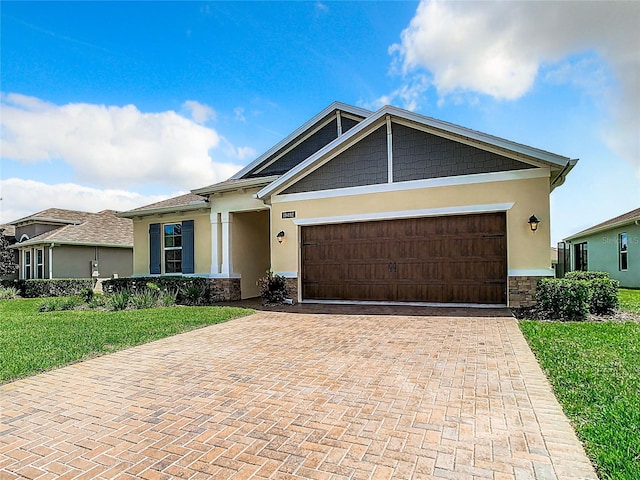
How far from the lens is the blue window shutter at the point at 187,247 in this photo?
1477 cm

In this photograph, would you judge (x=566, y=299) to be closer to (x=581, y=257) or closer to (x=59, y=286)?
(x=581, y=257)

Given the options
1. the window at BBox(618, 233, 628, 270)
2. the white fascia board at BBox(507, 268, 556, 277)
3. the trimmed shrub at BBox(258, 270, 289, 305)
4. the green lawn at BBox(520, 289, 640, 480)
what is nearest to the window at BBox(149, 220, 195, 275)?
the trimmed shrub at BBox(258, 270, 289, 305)

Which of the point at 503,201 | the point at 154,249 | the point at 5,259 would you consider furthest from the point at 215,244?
the point at 5,259

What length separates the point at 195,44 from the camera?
11742mm

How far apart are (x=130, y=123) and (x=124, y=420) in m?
12.4

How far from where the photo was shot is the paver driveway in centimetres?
284

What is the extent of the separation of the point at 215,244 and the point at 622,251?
18.9m

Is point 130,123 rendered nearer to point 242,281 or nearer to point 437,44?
point 242,281

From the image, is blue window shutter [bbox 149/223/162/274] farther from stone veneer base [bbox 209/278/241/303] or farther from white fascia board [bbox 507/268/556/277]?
white fascia board [bbox 507/268/556/277]

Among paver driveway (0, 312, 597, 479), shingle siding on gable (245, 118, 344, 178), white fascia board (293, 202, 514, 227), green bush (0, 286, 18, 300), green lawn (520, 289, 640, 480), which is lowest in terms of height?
green bush (0, 286, 18, 300)

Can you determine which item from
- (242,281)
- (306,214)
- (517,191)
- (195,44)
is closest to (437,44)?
(517,191)

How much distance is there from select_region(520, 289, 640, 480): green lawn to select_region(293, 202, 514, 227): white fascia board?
3398mm

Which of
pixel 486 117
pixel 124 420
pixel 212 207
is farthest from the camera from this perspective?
pixel 212 207

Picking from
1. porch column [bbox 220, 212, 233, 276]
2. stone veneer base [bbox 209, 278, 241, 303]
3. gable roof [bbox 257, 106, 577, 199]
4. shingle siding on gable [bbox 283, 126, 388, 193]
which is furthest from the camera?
porch column [bbox 220, 212, 233, 276]
